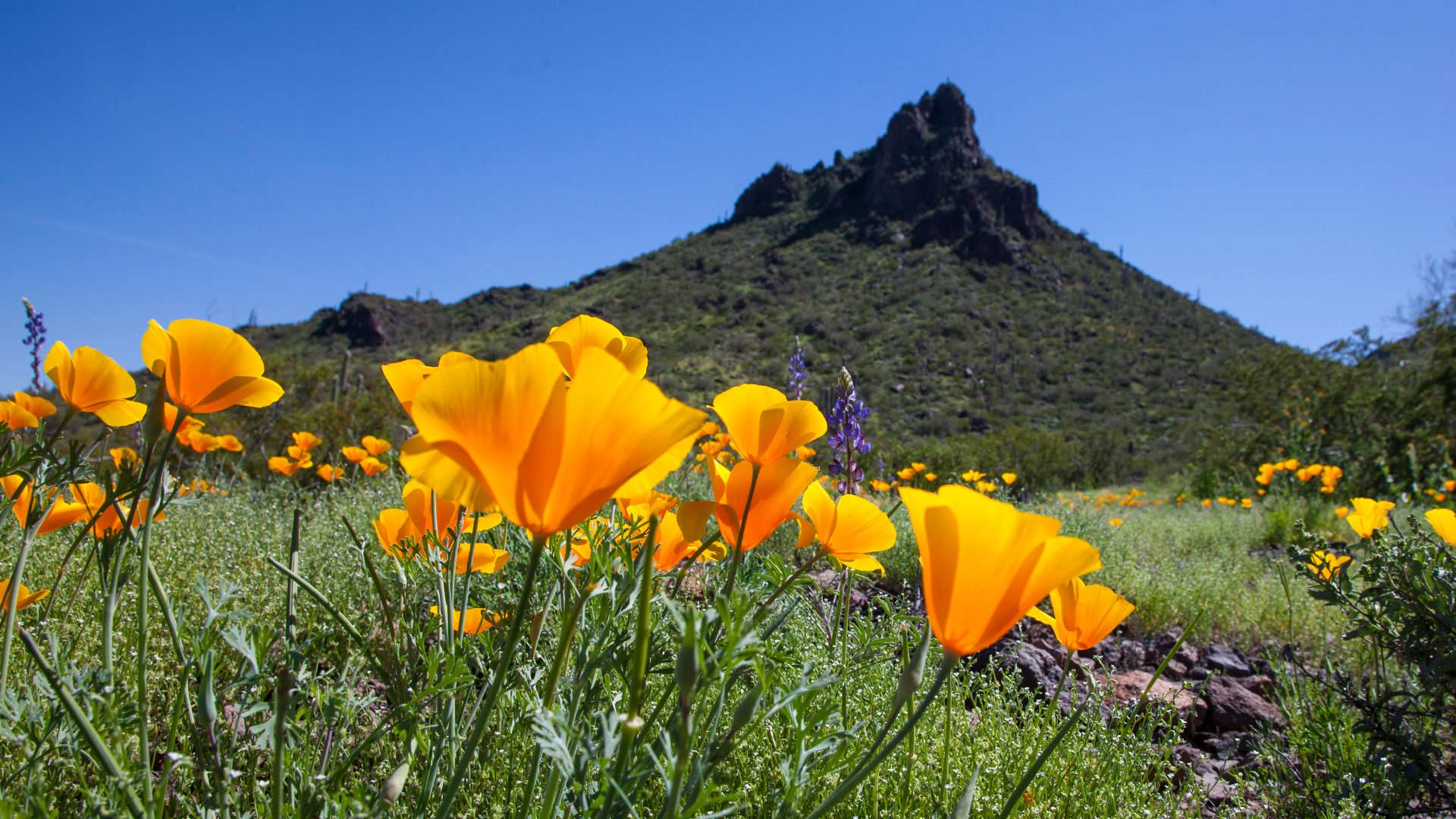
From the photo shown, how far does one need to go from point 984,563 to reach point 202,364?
3.29 feet

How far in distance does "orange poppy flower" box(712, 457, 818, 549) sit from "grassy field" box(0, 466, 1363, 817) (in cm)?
9

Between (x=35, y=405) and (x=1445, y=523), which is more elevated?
(x=1445, y=523)

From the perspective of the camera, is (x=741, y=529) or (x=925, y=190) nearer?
(x=741, y=529)

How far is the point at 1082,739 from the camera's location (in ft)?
5.28

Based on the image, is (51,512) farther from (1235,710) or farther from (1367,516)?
(1235,710)

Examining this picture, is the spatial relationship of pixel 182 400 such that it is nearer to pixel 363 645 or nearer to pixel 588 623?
pixel 363 645

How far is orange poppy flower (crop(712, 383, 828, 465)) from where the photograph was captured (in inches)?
36.0

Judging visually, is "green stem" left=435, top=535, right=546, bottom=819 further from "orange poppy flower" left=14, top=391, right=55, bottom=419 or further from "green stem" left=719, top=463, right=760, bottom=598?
"orange poppy flower" left=14, top=391, right=55, bottom=419

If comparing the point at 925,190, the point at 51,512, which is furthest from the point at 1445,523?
the point at 925,190

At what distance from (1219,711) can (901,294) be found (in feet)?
139

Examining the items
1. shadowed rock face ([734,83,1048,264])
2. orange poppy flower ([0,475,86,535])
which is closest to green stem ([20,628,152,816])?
orange poppy flower ([0,475,86,535])

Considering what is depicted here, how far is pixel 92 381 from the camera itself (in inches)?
45.3

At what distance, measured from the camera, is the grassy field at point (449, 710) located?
0.84 metres

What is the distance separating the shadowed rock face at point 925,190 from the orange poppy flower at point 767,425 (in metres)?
49.8
